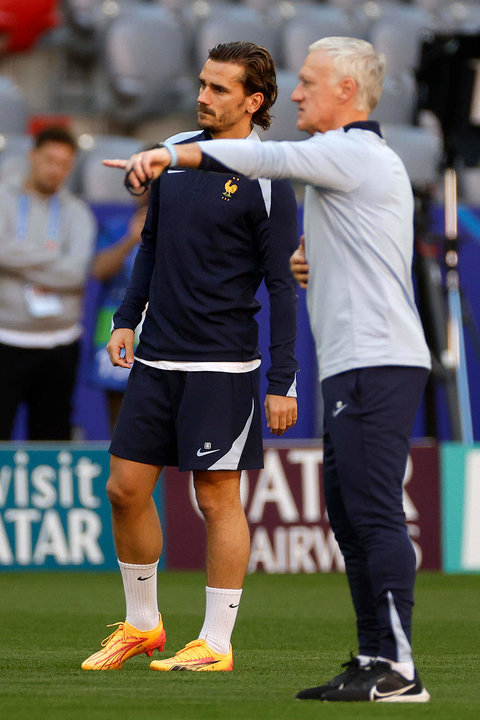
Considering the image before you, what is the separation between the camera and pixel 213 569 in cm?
372

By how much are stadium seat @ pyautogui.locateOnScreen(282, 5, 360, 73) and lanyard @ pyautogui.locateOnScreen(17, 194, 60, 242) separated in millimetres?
4396

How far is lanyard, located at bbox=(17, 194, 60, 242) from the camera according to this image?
A: 6590mm

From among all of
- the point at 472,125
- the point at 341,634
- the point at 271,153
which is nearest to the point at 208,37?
the point at 472,125

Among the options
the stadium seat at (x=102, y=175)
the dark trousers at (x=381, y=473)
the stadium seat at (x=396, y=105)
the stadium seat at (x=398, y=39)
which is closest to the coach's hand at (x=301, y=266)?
the dark trousers at (x=381, y=473)

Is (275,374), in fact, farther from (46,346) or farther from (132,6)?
(132,6)

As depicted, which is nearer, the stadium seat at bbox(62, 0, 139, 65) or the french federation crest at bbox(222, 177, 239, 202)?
the french federation crest at bbox(222, 177, 239, 202)

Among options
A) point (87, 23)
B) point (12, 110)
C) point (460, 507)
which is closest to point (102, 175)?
point (12, 110)

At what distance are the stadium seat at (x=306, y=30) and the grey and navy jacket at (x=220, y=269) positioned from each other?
278 inches

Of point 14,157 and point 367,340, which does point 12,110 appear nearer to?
point 14,157

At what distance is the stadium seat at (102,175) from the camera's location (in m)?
9.19

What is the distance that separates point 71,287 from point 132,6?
15.3 ft

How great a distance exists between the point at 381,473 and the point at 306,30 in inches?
320

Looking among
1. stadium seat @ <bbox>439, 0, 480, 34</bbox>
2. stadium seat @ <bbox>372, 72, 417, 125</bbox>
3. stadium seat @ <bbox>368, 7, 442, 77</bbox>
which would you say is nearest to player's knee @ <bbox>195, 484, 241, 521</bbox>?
stadium seat @ <bbox>372, 72, 417, 125</bbox>

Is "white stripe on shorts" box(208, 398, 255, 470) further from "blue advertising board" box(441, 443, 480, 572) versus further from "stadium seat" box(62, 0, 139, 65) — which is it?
"stadium seat" box(62, 0, 139, 65)
